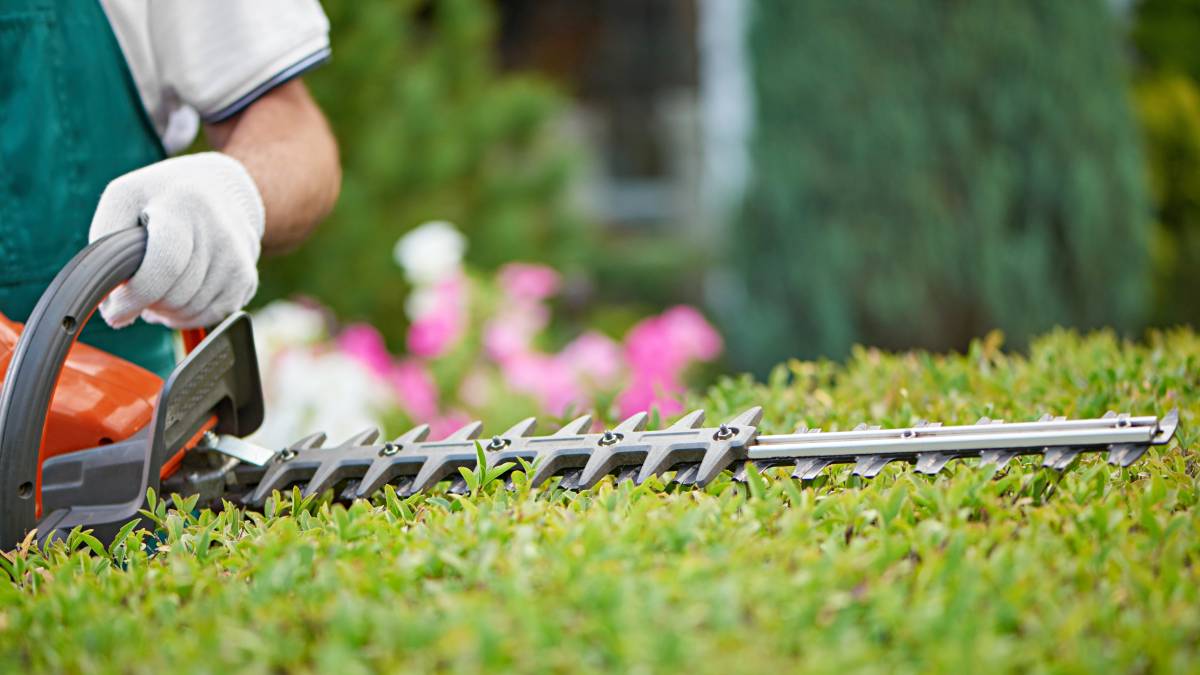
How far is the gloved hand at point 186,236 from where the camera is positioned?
1.35 meters

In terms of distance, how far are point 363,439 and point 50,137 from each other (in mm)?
651

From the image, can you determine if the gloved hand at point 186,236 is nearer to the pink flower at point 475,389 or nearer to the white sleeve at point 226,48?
the white sleeve at point 226,48

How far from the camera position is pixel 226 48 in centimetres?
170

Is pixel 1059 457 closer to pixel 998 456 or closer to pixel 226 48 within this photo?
pixel 998 456

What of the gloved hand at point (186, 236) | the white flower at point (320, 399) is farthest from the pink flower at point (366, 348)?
the gloved hand at point (186, 236)

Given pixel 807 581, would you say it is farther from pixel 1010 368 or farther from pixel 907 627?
pixel 1010 368

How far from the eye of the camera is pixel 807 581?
0.88 meters

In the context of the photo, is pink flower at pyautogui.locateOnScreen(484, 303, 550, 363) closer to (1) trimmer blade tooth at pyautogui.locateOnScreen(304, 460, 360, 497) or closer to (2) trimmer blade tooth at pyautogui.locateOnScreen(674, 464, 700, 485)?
(1) trimmer blade tooth at pyautogui.locateOnScreen(304, 460, 360, 497)

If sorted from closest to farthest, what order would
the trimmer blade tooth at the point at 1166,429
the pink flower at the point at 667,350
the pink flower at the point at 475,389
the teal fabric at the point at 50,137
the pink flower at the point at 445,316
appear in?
1. the trimmer blade tooth at the point at 1166,429
2. the teal fabric at the point at 50,137
3. the pink flower at the point at 475,389
4. the pink flower at the point at 445,316
5. the pink flower at the point at 667,350

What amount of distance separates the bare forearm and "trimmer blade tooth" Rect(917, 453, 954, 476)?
937 mm

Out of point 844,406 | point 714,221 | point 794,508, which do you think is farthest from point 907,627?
point 714,221

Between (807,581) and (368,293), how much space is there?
4443 mm

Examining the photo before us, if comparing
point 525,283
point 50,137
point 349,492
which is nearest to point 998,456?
point 349,492

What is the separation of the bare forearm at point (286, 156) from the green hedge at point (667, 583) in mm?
550
